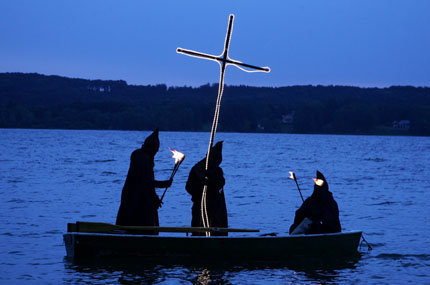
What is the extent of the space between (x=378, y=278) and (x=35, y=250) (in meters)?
8.04

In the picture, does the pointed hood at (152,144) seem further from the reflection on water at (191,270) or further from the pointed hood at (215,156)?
the reflection on water at (191,270)

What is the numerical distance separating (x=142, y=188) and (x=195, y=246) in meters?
1.57

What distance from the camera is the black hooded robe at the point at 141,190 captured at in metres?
13.8

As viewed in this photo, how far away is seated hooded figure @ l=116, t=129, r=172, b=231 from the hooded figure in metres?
0.60

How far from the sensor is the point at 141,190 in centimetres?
1409

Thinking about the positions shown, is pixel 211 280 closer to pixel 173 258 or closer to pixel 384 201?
pixel 173 258

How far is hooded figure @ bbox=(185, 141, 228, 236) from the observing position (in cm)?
1389

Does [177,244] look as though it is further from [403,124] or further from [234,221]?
[403,124]

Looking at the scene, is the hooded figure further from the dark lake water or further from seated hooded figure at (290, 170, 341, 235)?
seated hooded figure at (290, 170, 341, 235)

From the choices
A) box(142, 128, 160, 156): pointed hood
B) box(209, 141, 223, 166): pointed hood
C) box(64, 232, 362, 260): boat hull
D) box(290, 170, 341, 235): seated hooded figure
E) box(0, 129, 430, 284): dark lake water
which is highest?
box(142, 128, 160, 156): pointed hood

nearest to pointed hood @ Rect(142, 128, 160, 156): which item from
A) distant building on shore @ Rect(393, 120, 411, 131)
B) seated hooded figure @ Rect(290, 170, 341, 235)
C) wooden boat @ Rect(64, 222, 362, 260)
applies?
wooden boat @ Rect(64, 222, 362, 260)

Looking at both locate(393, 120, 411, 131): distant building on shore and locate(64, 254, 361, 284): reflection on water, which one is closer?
locate(64, 254, 361, 284): reflection on water

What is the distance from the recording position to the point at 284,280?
47.8ft

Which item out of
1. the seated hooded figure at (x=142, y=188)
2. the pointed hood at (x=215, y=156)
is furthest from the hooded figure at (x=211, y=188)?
the seated hooded figure at (x=142, y=188)
